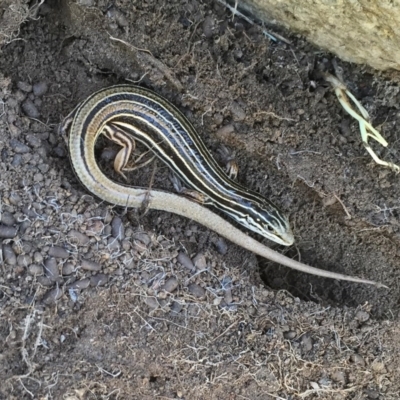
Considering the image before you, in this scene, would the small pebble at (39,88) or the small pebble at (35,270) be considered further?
the small pebble at (39,88)

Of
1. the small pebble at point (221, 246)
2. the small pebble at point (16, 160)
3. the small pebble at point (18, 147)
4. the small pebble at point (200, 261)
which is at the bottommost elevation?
the small pebble at point (221, 246)

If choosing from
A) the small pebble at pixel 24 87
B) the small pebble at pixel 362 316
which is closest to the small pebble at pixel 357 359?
the small pebble at pixel 362 316

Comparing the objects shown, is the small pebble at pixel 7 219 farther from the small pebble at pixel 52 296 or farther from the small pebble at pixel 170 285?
the small pebble at pixel 170 285

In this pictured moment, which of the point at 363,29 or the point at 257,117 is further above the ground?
the point at 363,29

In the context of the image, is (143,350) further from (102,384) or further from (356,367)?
(356,367)

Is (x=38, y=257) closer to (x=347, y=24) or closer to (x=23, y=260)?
(x=23, y=260)

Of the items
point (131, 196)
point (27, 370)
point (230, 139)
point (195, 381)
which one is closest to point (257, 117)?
point (230, 139)

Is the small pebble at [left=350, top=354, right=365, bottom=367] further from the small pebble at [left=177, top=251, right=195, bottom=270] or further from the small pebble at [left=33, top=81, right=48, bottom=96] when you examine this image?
the small pebble at [left=33, top=81, right=48, bottom=96]
